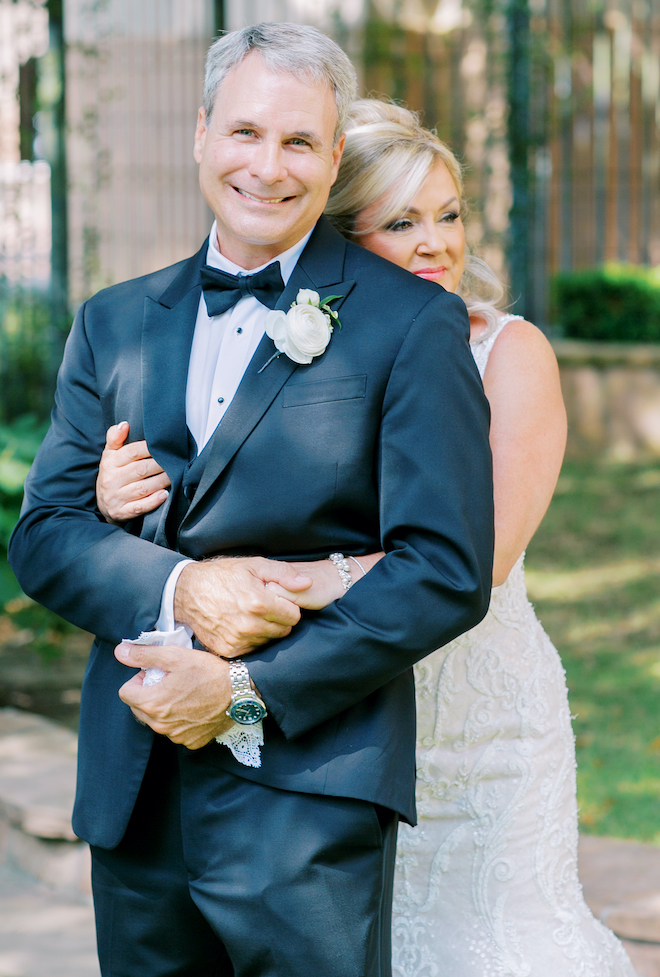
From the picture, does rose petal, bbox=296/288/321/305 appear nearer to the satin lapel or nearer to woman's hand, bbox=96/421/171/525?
the satin lapel

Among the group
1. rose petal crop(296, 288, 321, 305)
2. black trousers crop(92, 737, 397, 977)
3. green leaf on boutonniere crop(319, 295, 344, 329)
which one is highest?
rose petal crop(296, 288, 321, 305)

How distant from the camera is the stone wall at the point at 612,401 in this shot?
9891 mm

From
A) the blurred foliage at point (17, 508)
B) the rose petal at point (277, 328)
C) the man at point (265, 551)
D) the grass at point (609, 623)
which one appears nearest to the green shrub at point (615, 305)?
the grass at point (609, 623)

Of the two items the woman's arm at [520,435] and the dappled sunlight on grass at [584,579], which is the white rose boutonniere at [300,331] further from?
the dappled sunlight on grass at [584,579]

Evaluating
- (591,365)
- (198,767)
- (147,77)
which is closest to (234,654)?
(198,767)

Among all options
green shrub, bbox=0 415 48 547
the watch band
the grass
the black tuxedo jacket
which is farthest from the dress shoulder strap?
green shrub, bbox=0 415 48 547

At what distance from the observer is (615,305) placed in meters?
10.5

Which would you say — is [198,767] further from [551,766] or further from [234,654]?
[551,766]

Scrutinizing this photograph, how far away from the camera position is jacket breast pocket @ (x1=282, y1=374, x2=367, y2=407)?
1.92 m

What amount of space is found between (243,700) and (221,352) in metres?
0.67

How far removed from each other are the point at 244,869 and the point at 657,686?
3.96m

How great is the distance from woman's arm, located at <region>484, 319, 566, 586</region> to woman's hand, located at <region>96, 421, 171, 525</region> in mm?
706

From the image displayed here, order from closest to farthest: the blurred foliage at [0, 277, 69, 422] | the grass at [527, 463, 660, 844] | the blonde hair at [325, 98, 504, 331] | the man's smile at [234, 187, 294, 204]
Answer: the man's smile at [234, 187, 294, 204] → the blonde hair at [325, 98, 504, 331] → the grass at [527, 463, 660, 844] → the blurred foliage at [0, 277, 69, 422]

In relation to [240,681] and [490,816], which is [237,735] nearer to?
[240,681]
